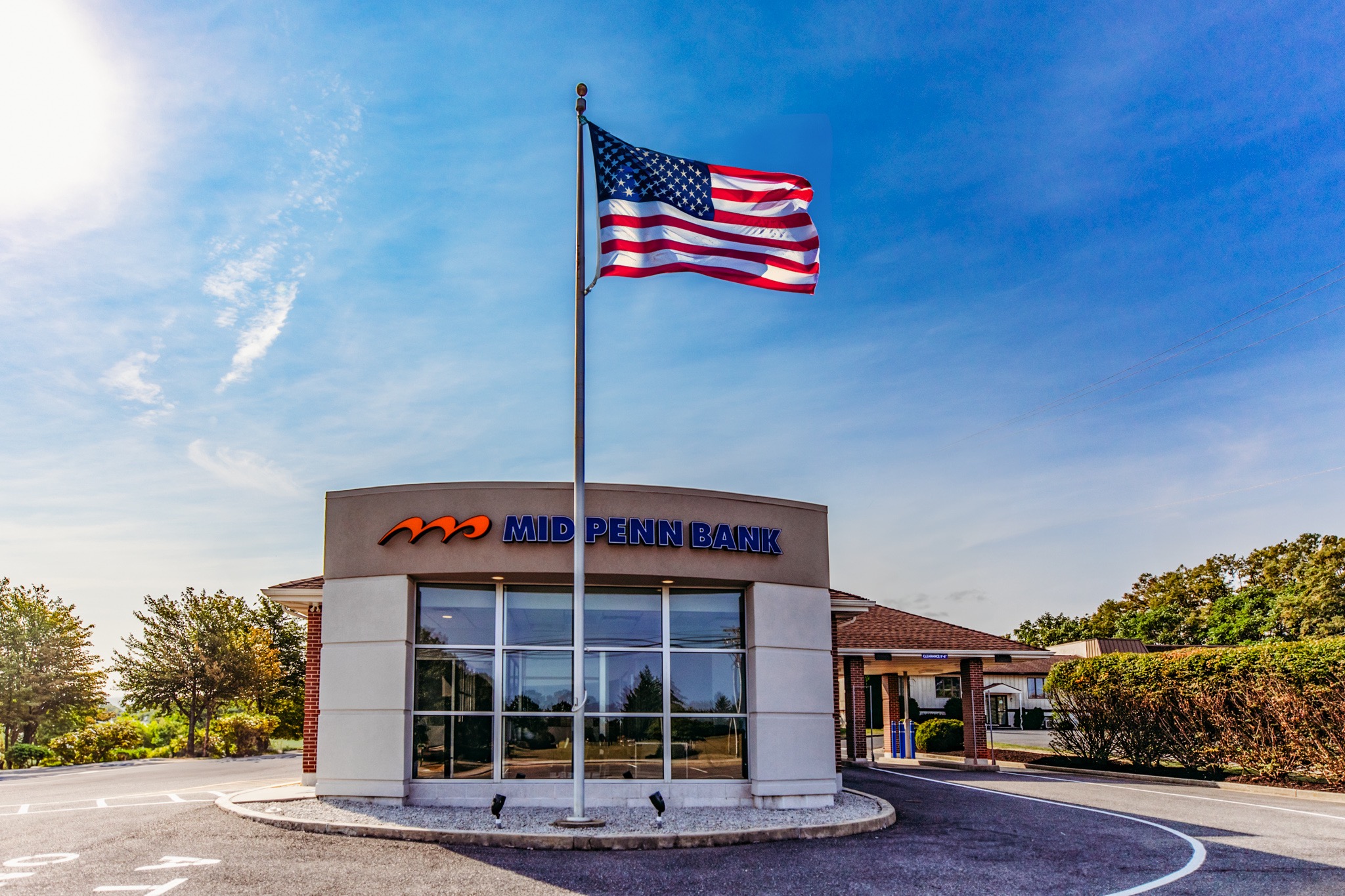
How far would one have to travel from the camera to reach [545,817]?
1412cm

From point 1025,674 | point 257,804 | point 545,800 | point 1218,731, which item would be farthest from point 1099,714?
point 1025,674

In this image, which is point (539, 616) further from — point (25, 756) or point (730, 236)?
point (25, 756)

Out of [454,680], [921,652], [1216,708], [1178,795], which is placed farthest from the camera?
[921,652]

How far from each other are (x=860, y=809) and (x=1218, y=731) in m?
12.2

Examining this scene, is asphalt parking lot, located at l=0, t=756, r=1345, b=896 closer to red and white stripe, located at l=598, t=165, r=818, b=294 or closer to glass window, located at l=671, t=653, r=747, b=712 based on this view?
glass window, located at l=671, t=653, r=747, b=712

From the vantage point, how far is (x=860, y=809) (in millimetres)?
15383

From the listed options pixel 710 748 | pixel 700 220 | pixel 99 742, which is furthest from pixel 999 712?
pixel 700 220

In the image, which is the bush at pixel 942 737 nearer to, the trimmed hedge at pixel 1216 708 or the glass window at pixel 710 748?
the trimmed hedge at pixel 1216 708

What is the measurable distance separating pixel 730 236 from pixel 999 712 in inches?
2032

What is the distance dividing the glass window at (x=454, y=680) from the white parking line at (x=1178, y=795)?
13.8 metres

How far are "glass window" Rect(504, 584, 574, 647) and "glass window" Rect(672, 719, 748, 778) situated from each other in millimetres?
2409

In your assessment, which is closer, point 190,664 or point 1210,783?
point 1210,783

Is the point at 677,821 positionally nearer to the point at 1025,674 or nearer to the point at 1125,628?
the point at 1025,674

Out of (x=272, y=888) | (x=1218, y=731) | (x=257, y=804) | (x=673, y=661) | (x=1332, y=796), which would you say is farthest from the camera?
(x=1218, y=731)
